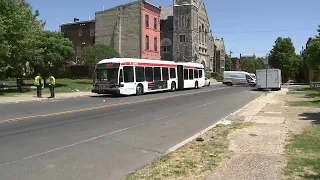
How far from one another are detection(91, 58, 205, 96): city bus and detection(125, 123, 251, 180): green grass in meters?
18.7

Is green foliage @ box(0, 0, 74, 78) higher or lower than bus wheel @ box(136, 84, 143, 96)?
higher

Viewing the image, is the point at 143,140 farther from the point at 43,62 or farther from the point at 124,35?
the point at 124,35

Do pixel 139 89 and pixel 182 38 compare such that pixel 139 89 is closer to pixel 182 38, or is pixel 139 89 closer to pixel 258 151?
pixel 258 151

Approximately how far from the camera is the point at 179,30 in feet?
235

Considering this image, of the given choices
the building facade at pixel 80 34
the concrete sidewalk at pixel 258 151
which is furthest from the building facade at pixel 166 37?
the concrete sidewalk at pixel 258 151

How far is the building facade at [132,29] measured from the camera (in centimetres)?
5783

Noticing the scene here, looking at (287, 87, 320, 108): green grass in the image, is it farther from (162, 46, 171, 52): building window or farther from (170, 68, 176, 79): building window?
(162, 46, 171, 52): building window

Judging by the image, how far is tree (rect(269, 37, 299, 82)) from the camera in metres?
84.4

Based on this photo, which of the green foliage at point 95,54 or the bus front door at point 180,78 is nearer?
the bus front door at point 180,78

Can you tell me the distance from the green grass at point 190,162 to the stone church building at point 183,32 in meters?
62.2

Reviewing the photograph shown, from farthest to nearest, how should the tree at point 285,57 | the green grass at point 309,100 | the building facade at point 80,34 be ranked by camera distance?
1. the tree at point 285,57
2. the building facade at point 80,34
3. the green grass at point 309,100

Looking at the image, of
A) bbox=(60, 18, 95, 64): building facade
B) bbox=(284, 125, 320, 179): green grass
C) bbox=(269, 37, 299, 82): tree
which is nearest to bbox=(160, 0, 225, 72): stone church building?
bbox=(60, 18, 95, 64): building facade

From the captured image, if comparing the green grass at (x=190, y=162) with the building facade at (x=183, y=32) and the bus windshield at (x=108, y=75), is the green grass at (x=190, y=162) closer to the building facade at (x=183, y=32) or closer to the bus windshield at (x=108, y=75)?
the bus windshield at (x=108, y=75)

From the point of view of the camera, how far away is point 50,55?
36281 millimetres
